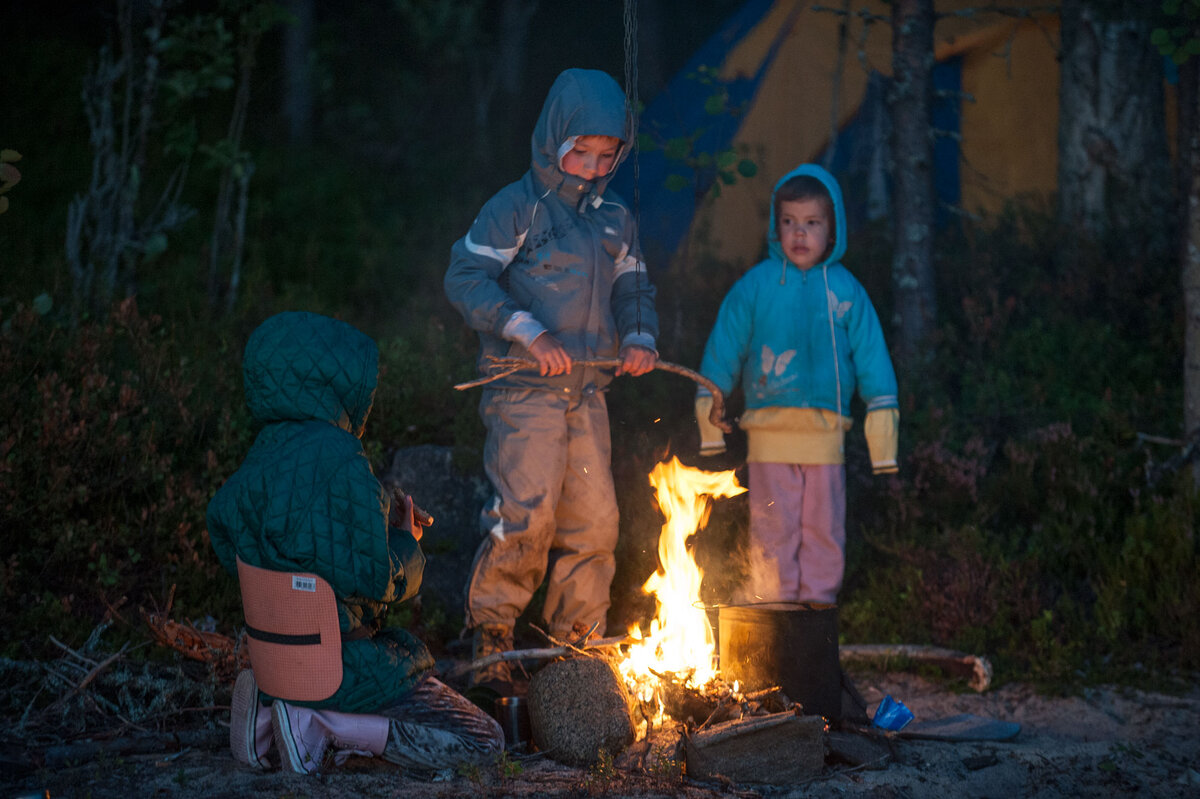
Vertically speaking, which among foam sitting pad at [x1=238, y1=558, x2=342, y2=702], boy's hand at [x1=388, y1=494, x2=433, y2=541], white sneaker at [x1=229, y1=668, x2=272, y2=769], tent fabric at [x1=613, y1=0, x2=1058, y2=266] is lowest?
white sneaker at [x1=229, y1=668, x2=272, y2=769]

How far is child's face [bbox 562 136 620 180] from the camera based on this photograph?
15.1 feet

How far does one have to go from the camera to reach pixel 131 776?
348 cm

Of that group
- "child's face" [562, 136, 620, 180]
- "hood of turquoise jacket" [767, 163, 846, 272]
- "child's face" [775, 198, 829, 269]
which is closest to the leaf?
"hood of turquoise jacket" [767, 163, 846, 272]

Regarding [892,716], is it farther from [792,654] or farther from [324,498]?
[324,498]

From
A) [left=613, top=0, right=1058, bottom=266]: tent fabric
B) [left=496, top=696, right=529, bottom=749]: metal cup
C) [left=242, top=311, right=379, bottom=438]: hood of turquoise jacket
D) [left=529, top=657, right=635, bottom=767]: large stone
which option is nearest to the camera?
[left=242, top=311, right=379, bottom=438]: hood of turquoise jacket

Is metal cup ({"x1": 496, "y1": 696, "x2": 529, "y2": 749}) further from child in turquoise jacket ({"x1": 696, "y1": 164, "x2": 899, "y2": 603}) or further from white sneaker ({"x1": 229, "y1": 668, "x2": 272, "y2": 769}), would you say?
child in turquoise jacket ({"x1": 696, "y1": 164, "x2": 899, "y2": 603})

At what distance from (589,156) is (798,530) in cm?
206

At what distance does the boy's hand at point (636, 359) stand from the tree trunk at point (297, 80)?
7358 mm

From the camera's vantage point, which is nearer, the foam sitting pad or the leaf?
the foam sitting pad

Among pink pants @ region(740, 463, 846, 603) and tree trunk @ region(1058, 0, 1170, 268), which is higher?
tree trunk @ region(1058, 0, 1170, 268)

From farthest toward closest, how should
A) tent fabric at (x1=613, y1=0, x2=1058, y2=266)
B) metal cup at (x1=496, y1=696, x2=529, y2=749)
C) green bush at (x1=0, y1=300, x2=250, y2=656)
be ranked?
tent fabric at (x1=613, y1=0, x2=1058, y2=266) → green bush at (x1=0, y1=300, x2=250, y2=656) → metal cup at (x1=496, y1=696, x2=529, y2=749)

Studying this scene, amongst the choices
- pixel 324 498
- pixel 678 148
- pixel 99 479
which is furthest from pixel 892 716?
pixel 99 479

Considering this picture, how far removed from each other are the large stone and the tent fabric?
586 centimetres

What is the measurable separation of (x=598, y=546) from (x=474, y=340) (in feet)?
8.93
